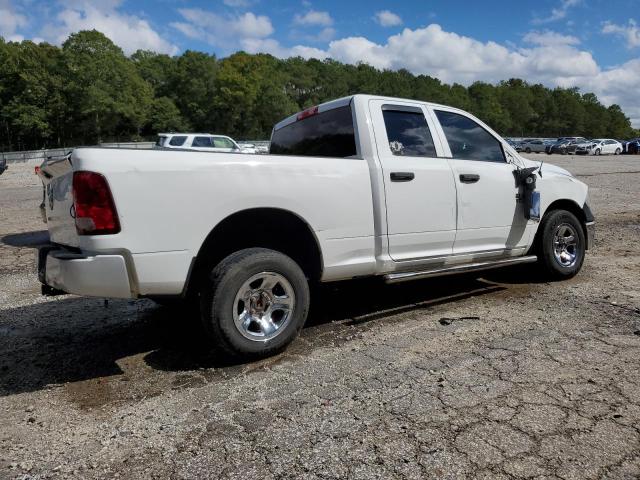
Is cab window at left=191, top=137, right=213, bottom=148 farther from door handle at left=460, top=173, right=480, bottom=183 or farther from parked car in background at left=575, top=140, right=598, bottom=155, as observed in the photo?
parked car in background at left=575, top=140, right=598, bottom=155

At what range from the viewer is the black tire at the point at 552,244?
5.35 meters

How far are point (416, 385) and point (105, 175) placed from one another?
2298 millimetres

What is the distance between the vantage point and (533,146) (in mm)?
54094

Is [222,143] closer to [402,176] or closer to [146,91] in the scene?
[402,176]

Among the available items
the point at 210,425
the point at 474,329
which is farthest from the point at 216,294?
the point at 474,329

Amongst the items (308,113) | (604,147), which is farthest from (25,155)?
(604,147)

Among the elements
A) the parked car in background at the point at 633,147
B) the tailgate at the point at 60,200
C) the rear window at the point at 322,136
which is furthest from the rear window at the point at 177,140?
the parked car in background at the point at 633,147

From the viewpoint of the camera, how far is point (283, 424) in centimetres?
278

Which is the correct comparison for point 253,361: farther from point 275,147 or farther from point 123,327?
point 275,147

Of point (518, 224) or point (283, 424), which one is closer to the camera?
point (283, 424)

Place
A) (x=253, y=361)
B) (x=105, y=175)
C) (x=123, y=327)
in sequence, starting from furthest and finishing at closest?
1. (x=123, y=327)
2. (x=253, y=361)
3. (x=105, y=175)

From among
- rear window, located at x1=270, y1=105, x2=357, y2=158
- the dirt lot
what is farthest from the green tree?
the dirt lot

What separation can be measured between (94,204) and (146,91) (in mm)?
71931

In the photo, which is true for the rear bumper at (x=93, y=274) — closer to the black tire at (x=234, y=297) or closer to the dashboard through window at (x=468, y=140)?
the black tire at (x=234, y=297)
